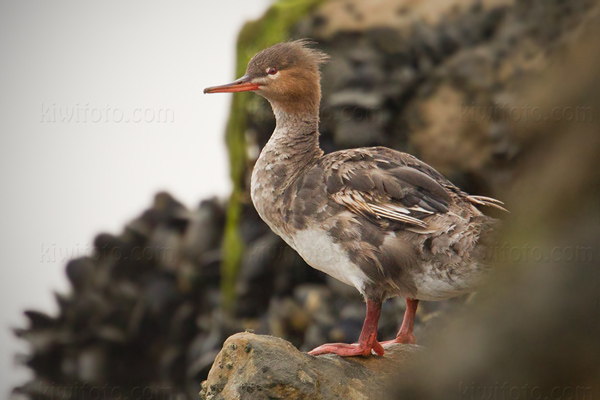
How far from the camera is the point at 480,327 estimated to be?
1.98m

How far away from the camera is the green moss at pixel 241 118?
870cm

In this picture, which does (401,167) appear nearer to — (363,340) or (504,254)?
(363,340)

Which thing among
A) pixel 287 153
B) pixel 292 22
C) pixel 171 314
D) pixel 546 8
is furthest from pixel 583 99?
pixel 171 314

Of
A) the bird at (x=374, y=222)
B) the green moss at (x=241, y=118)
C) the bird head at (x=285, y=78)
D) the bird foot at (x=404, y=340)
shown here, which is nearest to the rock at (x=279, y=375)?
the bird at (x=374, y=222)

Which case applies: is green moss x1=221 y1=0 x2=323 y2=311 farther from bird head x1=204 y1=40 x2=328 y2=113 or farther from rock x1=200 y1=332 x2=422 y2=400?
rock x1=200 y1=332 x2=422 y2=400

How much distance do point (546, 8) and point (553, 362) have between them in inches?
259

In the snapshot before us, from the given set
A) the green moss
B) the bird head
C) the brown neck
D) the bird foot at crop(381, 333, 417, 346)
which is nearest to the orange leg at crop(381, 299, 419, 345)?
the bird foot at crop(381, 333, 417, 346)

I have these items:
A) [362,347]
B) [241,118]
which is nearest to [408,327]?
[362,347]

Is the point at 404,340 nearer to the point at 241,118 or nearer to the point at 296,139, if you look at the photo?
the point at 296,139

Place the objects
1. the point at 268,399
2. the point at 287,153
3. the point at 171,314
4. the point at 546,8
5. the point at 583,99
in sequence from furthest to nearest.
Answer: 1. the point at 171,314
2. the point at 546,8
3. the point at 287,153
4. the point at 268,399
5. the point at 583,99

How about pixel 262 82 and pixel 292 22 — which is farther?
pixel 292 22

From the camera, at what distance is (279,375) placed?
12.4 feet

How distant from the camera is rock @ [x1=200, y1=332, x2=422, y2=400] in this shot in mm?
3768

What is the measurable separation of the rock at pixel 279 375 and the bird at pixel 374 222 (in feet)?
0.91
